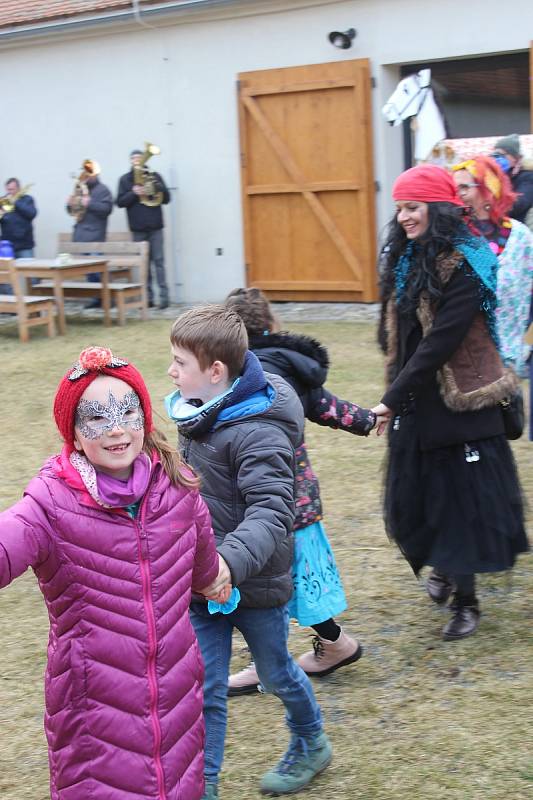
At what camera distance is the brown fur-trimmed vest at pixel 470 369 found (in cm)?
397

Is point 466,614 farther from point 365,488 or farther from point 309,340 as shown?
point 365,488

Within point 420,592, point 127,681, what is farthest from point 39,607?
point 127,681

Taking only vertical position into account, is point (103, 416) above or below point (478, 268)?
below

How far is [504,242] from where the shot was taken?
4.96m

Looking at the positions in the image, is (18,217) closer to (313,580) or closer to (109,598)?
(313,580)

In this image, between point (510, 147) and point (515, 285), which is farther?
point (510, 147)

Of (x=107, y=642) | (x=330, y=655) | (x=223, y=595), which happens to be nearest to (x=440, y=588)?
(x=330, y=655)

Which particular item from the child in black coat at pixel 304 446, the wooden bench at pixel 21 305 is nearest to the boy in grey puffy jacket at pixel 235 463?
the child in black coat at pixel 304 446

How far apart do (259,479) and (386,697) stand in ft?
4.38

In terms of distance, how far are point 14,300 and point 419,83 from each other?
4.87m

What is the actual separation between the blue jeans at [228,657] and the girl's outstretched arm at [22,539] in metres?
0.90

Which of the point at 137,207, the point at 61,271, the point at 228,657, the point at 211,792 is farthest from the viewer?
the point at 137,207

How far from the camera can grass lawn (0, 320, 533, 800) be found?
10.7 ft

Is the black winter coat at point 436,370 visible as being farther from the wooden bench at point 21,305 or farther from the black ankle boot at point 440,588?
the wooden bench at point 21,305
